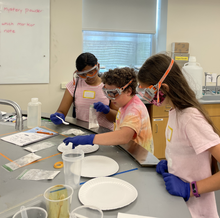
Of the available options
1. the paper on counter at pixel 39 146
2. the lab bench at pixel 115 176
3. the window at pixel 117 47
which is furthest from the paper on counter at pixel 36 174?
the window at pixel 117 47

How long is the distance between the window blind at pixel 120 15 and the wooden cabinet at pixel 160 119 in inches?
54.8

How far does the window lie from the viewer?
10.9ft

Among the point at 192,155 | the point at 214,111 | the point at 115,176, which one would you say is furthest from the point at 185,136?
the point at 214,111

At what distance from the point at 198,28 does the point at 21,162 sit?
137 inches

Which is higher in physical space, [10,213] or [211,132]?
[211,132]

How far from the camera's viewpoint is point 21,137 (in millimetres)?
1355

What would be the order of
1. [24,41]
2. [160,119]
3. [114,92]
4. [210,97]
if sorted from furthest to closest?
1. [210,97]
2. [160,119]
3. [24,41]
4. [114,92]

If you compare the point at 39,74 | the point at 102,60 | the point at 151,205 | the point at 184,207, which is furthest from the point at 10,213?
the point at 102,60

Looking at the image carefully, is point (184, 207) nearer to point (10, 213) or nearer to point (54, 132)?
point (10, 213)

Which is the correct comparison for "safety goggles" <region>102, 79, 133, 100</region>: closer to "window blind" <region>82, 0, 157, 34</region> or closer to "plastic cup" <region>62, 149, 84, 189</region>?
"plastic cup" <region>62, 149, 84, 189</region>

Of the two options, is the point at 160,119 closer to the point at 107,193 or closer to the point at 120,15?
the point at 120,15

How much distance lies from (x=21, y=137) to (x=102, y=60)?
2307mm

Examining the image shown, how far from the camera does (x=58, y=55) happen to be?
2939 mm

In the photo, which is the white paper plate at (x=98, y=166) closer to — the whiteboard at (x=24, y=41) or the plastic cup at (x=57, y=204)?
the plastic cup at (x=57, y=204)
